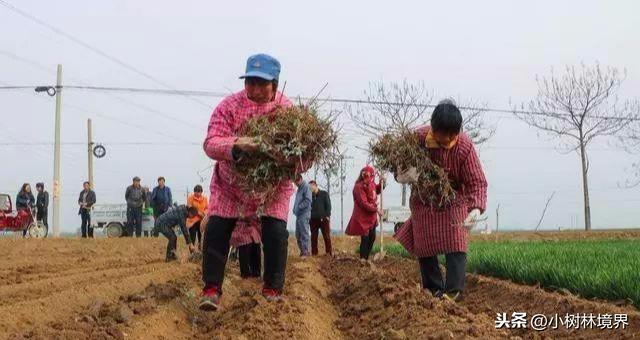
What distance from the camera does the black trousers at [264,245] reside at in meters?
5.55

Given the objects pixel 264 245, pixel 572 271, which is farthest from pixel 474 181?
pixel 572 271

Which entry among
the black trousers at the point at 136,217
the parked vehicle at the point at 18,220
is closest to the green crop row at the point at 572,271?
the black trousers at the point at 136,217

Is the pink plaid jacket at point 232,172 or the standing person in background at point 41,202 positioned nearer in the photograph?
the pink plaid jacket at point 232,172

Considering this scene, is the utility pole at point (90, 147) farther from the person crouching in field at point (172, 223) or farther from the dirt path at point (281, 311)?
the dirt path at point (281, 311)

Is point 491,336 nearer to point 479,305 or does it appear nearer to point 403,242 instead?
point 403,242

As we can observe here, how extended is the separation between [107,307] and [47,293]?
2053mm

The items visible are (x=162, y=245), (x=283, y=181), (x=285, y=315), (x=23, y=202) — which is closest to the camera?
(x=285, y=315)

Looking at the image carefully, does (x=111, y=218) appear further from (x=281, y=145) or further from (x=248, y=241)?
(x=281, y=145)

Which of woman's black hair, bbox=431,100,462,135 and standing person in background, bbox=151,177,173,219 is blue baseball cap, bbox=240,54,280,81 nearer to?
woman's black hair, bbox=431,100,462,135

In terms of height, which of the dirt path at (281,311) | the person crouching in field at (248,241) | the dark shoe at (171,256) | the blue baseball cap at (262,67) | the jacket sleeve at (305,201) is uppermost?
the blue baseball cap at (262,67)

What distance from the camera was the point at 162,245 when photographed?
2023 centimetres

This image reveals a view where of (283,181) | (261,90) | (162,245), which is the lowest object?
(162,245)

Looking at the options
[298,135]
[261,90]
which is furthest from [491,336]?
[261,90]

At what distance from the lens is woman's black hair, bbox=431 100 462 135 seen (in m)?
5.86
